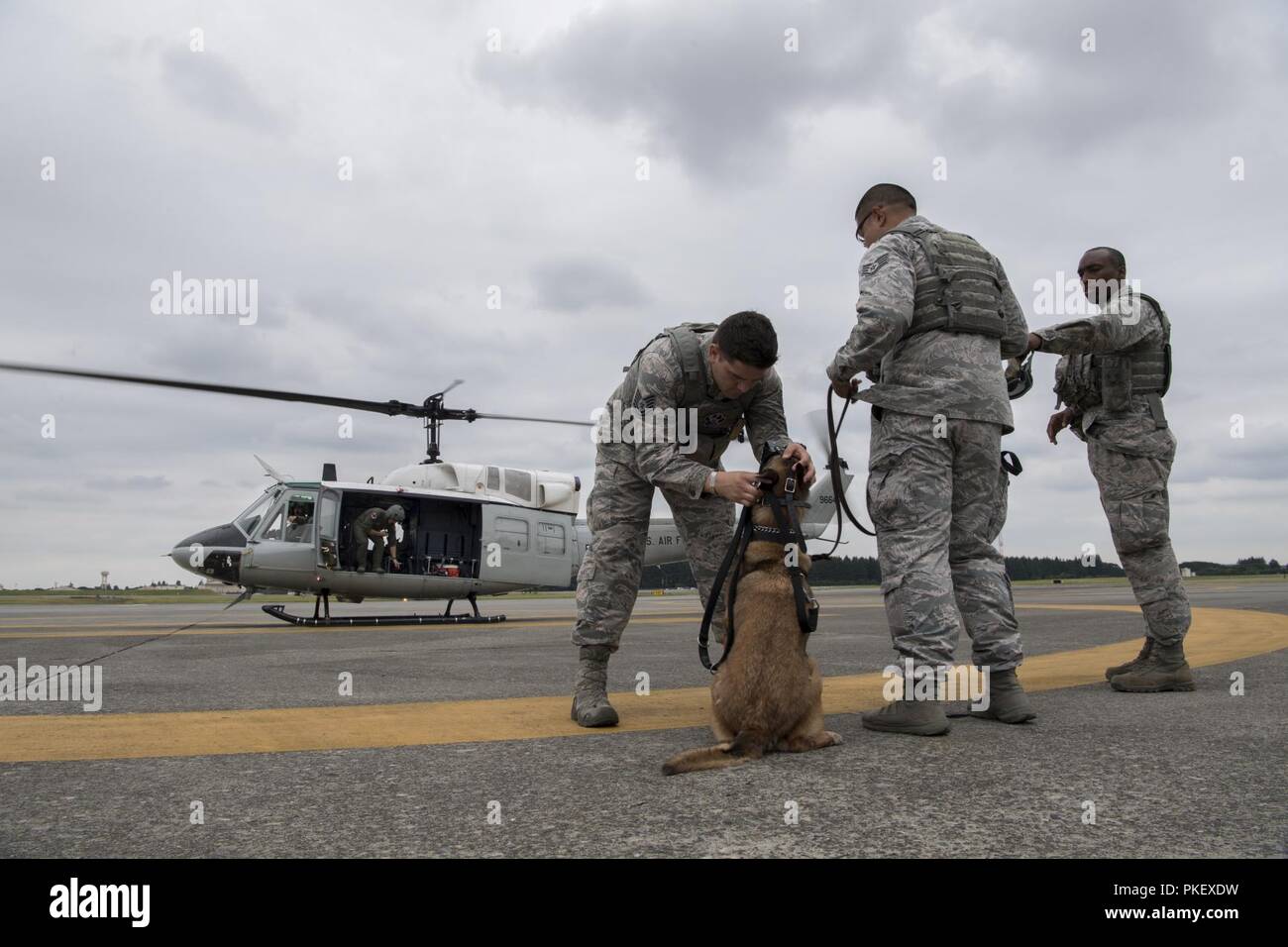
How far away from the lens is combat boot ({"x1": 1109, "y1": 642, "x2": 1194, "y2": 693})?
14.7ft

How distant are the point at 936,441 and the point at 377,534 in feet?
38.5

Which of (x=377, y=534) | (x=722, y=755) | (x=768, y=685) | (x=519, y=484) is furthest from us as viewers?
(x=519, y=484)

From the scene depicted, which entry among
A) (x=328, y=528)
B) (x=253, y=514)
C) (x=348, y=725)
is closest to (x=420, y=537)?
(x=328, y=528)

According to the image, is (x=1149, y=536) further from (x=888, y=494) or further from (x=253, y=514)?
(x=253, y=514)

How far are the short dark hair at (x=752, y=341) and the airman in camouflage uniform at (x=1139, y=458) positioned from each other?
6.80 feet

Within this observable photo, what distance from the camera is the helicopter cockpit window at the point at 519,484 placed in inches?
589

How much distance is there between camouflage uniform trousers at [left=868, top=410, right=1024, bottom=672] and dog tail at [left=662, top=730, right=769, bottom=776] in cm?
89

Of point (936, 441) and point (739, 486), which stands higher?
point (936, 441)

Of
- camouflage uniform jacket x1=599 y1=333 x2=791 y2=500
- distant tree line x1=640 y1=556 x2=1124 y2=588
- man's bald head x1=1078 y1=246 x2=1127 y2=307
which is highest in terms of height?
man's bald head x1=1078 y1=246 x2=1127 y2=307

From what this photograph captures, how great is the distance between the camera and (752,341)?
3588 mm

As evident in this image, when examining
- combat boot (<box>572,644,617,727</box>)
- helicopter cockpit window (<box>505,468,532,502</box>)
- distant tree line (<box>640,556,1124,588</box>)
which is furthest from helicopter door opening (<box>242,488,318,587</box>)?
distant tree line (<box>640,556,1124,588</box>)

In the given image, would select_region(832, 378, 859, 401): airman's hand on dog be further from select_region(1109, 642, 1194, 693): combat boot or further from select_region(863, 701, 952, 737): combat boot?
select_region(1109, 642, 1194, 693): combat boot
